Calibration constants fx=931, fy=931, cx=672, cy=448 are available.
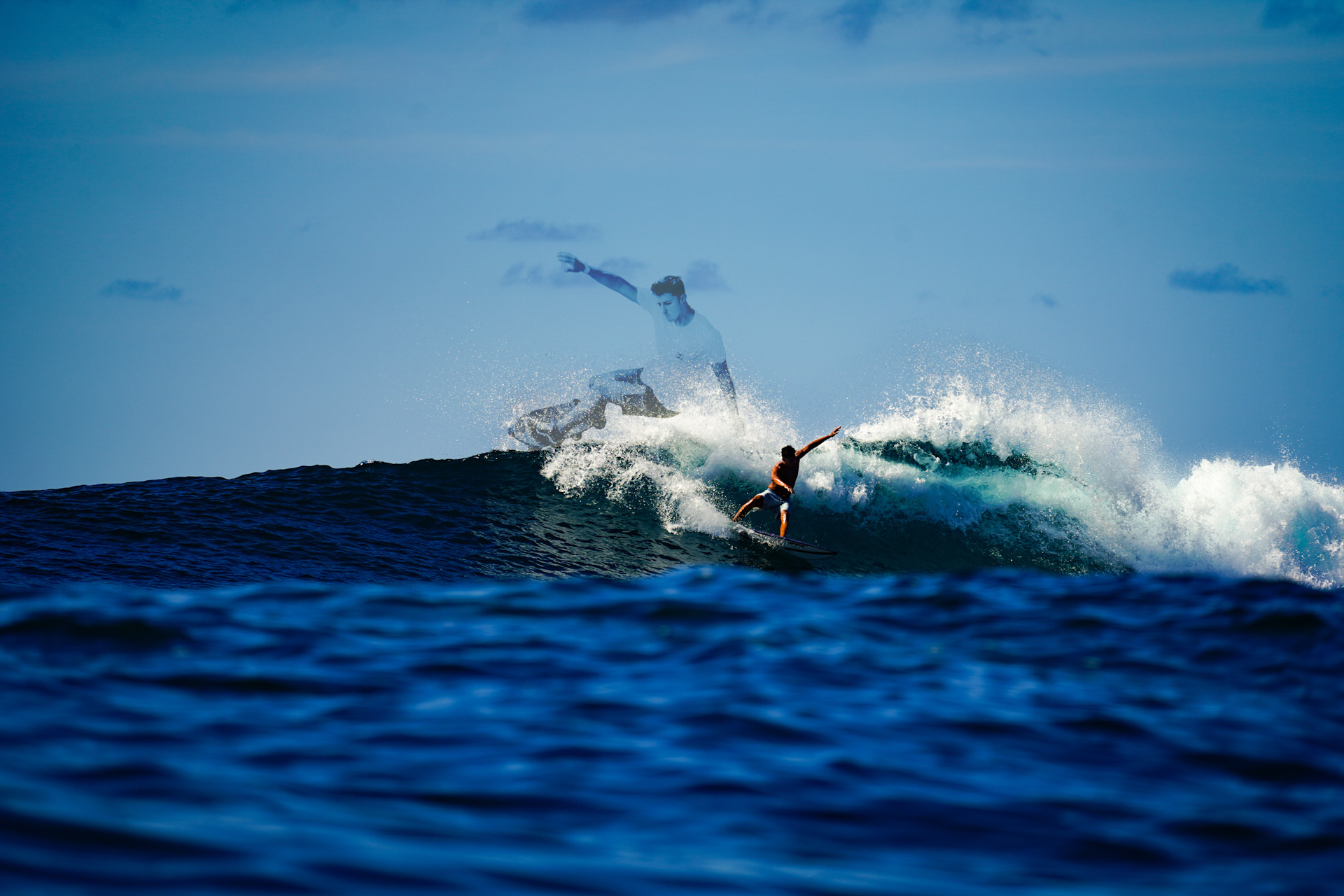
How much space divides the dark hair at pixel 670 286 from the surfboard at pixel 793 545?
5187 millimetres

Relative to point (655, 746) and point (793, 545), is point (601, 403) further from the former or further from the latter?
point (655, 746)

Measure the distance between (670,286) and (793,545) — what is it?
600 cm

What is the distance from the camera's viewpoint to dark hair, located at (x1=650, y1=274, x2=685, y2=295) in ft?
57.2

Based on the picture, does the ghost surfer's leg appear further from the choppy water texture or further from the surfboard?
the choppy water texture

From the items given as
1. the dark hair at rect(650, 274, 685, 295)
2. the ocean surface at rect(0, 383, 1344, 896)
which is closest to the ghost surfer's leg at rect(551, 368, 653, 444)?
the dark hair at rect(650, 274, 685, 295)

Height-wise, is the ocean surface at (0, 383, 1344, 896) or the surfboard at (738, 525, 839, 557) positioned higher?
the surfboard at (738, 525, 839, 557)

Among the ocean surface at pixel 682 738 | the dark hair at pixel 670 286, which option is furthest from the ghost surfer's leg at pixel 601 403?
the ocean surface at pixel 682 738

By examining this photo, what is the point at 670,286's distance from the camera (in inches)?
688

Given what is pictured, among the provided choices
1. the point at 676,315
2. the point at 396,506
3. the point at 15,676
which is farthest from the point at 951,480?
the point at 15,676

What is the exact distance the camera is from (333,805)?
2846 millimetres

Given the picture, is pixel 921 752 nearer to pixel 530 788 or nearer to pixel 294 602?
pixel 530 788

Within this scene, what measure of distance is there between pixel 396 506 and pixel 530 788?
45.9ft

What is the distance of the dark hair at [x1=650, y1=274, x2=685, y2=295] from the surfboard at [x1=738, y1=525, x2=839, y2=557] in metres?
5.19

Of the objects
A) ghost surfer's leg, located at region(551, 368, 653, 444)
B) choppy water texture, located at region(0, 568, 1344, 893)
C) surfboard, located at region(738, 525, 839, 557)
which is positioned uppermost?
ghost surfer's leg, located at region(551, 368, 653, 444)
